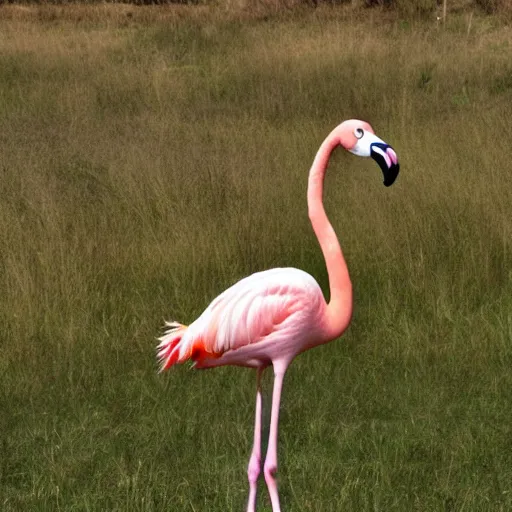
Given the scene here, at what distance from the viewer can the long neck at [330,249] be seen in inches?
116

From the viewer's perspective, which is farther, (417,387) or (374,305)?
(374,305)

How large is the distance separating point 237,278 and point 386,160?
2.86 meters

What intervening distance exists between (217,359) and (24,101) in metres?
8.05

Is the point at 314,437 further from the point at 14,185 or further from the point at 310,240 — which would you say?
the point at 14,185

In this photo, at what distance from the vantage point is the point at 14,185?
7.09 meters

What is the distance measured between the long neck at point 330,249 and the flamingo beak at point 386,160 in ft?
0.31

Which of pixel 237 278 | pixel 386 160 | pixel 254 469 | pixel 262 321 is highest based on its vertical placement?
pixel 386 160

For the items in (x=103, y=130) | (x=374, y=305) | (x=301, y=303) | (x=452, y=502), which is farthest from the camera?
(x=103, y=130)

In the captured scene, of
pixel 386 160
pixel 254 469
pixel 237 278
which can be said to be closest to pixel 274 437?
pixel 254 469

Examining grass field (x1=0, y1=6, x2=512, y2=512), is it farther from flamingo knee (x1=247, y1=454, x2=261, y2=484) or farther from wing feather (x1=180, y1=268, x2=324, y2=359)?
wing feather (x1=180, y1=268, x2=324, y2=359)

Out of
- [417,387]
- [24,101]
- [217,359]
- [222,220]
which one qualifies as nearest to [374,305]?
[417,387]

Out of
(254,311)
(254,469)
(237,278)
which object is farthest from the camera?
(237,278)

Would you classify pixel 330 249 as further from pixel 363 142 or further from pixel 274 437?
pixel 274 437

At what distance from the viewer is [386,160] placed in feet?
9.48
